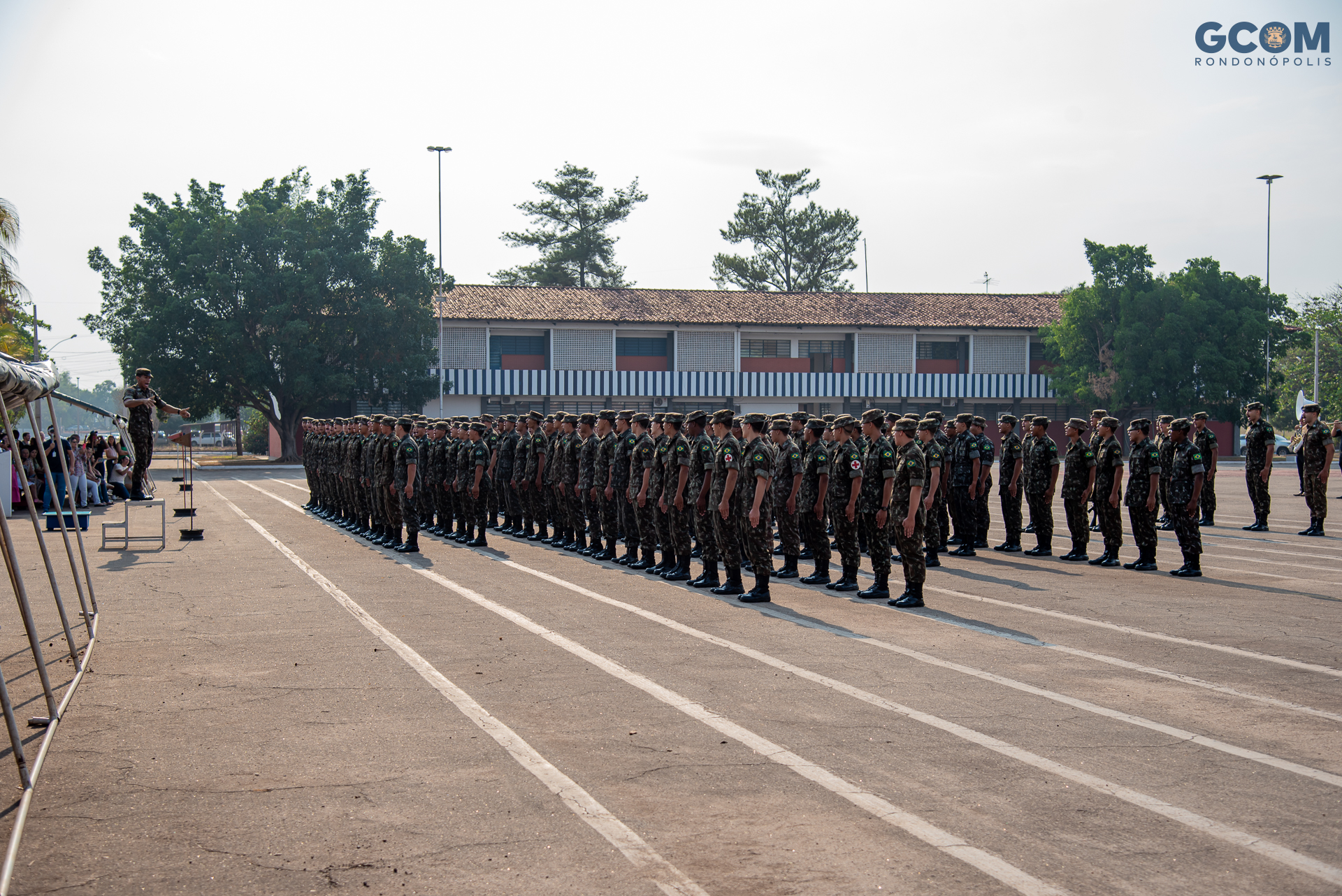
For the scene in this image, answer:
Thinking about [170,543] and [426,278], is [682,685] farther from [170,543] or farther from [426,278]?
[426,278]

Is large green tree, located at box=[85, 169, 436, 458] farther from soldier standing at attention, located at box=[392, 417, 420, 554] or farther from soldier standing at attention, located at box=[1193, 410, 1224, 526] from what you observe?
soldier standing at attention, located at box=[1193, 410, 1224, 526]

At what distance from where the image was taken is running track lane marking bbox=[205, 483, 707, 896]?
410 cm

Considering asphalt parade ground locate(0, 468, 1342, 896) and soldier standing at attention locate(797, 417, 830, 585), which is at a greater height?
soldier standing at attention locate(797, 417, 830, 585)

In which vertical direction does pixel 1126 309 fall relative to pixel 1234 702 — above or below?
above

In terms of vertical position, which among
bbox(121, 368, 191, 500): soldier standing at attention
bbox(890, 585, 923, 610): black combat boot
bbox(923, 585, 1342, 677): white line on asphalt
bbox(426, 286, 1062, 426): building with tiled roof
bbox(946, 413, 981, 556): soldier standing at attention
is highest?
bbox(426, 286, 1062, 426): building with tiled roof

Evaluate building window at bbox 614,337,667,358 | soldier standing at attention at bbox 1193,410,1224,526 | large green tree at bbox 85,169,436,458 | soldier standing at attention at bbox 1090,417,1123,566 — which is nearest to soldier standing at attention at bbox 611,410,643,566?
soldier standing at attention at bbox 1090,417,1123,566

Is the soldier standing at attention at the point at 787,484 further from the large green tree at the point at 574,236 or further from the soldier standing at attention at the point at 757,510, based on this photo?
the large green tree at the point at 574,236

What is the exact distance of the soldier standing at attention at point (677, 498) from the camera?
1232cm

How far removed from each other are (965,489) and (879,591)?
15.9ft

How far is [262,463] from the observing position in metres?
52.2

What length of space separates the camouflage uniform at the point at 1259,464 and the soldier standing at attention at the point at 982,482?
5324 mm

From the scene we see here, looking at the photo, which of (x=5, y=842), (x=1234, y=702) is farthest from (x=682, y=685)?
(x=5, y=842)

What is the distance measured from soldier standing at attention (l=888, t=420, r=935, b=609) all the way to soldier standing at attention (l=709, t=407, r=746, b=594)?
154cm

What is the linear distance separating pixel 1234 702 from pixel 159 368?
4894 cm
